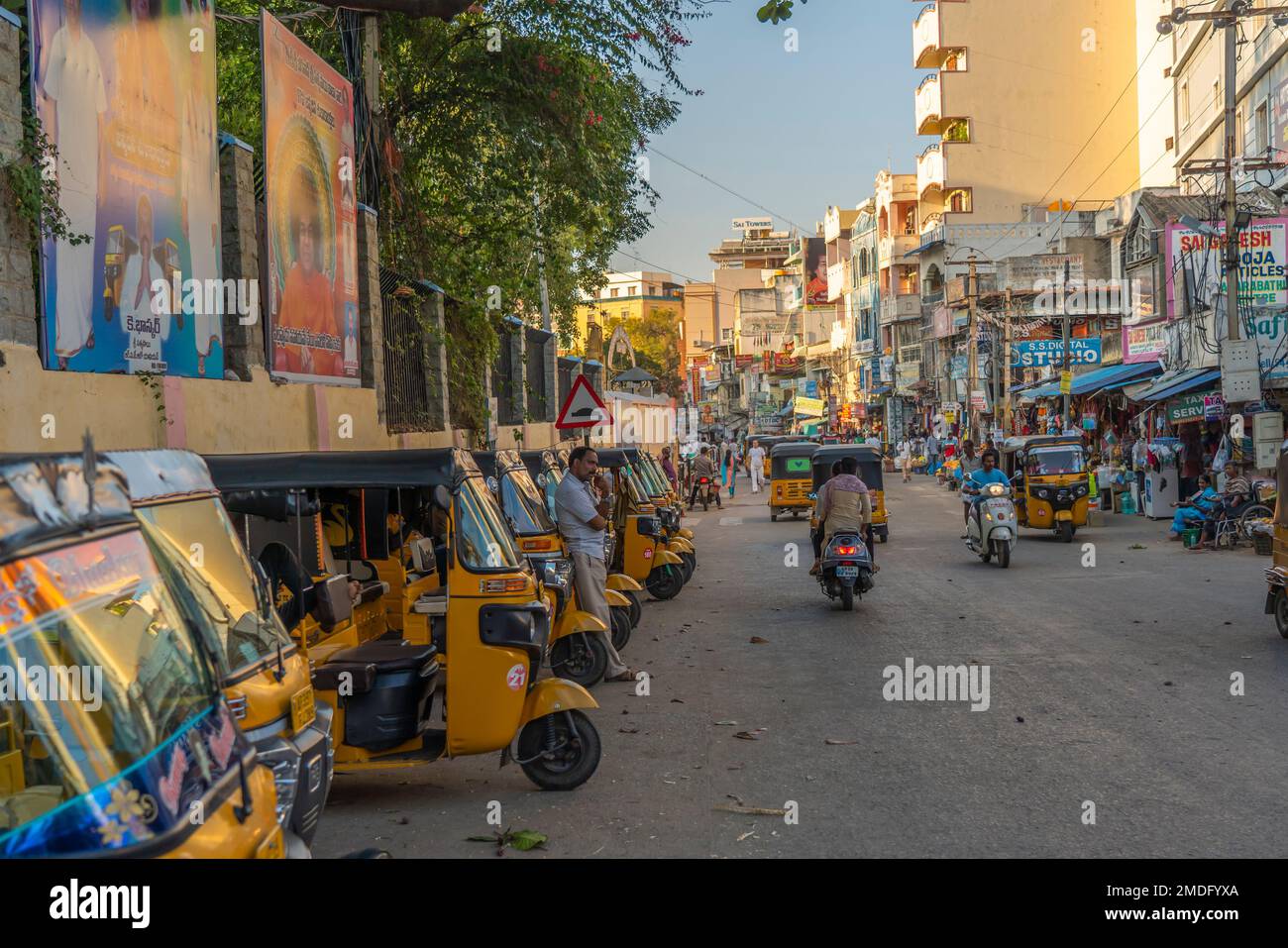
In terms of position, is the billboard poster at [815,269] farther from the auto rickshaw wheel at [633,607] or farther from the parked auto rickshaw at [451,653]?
the parked auto rickshaw at [451,653]

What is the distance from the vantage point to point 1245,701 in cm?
916

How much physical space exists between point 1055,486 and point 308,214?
47.6ft

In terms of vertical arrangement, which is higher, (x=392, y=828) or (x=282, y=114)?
(x=282, y=114)

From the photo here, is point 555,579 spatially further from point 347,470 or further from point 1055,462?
point 1055,462

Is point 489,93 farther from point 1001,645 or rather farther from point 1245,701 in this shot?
point 1245,701

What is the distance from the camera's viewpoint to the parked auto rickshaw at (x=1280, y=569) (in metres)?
11.7

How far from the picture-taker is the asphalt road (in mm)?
6273

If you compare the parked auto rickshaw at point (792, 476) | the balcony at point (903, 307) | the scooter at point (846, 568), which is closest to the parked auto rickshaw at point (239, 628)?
the scooter at point (846, 568)

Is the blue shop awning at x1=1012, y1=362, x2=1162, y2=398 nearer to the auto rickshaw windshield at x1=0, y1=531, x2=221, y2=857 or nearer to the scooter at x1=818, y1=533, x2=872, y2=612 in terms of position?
the scooter at x1=818, y1=533, x2=872, y2=612

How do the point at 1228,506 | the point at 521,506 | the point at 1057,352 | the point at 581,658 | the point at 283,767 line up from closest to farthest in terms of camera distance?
the point at 283,767, the point at 581,658, the point at 521,506, the point at 1228,506, the point at 1057,352

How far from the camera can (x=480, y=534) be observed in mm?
A: 7621

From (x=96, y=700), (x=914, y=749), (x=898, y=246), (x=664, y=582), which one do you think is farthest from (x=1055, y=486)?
(x=898, y=246)
